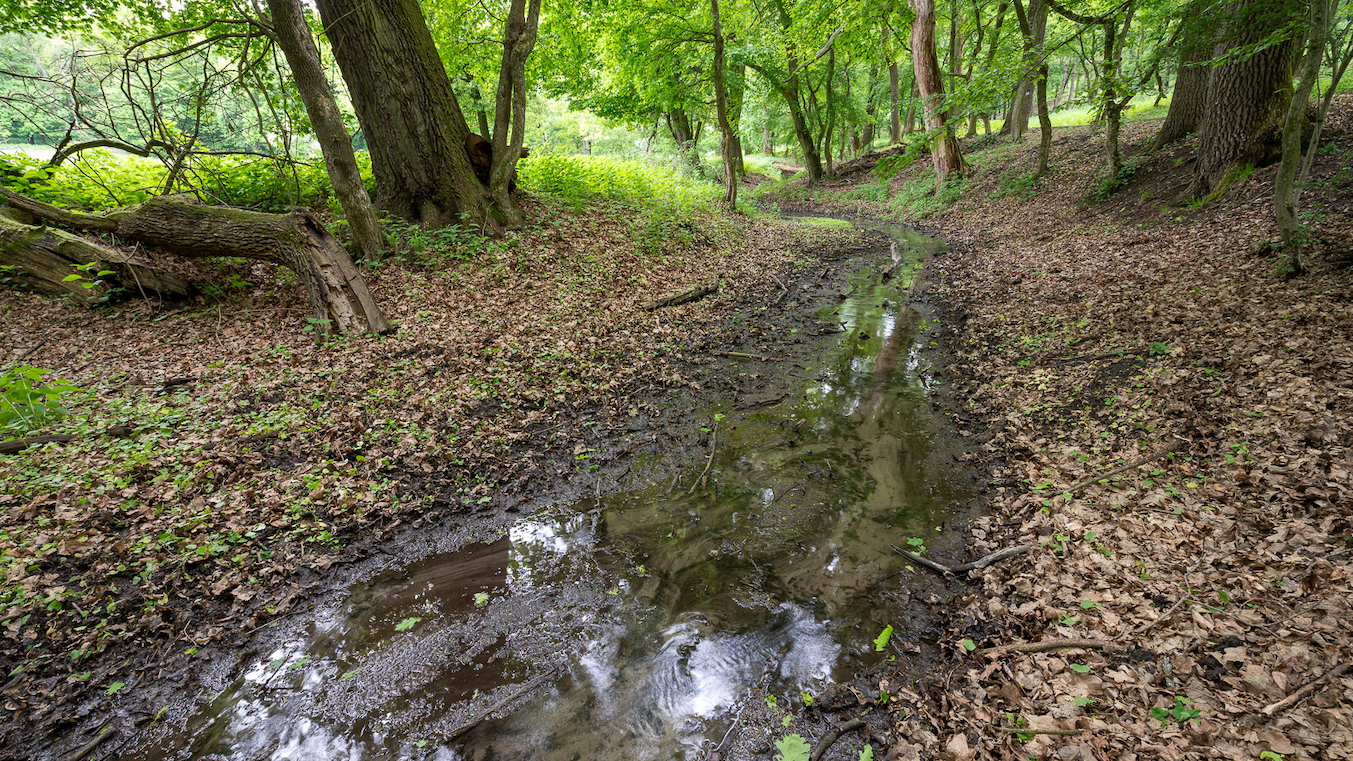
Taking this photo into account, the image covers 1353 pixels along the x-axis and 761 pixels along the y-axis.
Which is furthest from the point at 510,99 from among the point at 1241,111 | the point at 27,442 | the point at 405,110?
the point at 1241,111

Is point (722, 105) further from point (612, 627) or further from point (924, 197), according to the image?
point (612, 627)

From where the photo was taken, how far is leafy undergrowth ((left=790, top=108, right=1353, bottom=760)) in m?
2.47

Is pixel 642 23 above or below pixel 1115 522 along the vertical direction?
above

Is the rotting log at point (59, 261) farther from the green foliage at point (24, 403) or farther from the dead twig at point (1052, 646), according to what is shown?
the dead twig at point (1052, 646)

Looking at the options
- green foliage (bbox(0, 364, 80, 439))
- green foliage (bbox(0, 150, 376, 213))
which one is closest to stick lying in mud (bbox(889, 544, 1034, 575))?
green foliage (bbox(0, 364, 80, 439))

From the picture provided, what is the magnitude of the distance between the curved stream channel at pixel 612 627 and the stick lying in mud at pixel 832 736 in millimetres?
254

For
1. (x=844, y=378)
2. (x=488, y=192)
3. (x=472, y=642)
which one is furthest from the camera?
(x=488, y=192)

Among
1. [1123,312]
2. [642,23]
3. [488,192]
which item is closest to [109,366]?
[488,192]

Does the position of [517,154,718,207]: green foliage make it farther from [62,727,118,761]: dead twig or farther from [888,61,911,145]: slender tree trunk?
[888,61,911,145]: slender tree trunk

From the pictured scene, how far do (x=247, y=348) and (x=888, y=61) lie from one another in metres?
24.1

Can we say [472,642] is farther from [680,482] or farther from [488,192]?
[488,192]

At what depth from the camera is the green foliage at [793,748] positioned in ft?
9.20

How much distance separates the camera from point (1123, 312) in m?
6.68

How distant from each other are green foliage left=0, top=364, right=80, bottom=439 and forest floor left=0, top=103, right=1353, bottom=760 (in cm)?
25
